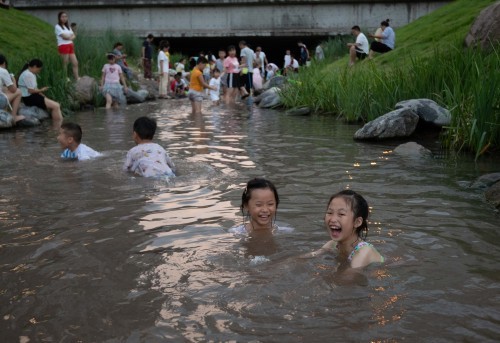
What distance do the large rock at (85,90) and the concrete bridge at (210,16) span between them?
610 inches

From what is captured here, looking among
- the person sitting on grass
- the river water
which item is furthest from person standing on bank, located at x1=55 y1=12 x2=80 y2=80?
the river water

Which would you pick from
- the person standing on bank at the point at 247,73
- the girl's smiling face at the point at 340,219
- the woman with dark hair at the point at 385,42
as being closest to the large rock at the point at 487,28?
the woman with dark hair at the point at 385,42

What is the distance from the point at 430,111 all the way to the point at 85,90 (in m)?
11.5

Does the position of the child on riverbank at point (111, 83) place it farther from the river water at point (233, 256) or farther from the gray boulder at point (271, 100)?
the river water at point (233, 256)

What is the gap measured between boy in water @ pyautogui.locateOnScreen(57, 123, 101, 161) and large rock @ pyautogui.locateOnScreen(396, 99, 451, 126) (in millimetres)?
5336

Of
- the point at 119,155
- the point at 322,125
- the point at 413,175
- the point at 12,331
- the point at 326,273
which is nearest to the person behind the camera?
the point at 12,331

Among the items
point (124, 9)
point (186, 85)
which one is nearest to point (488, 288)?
point (186, 85)

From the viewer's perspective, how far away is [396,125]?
1127 centimetres

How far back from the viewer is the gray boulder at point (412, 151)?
977 cm

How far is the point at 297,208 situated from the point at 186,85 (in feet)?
77.6

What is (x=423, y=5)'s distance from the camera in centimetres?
3347

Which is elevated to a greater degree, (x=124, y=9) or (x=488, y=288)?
(x=124, y=9)

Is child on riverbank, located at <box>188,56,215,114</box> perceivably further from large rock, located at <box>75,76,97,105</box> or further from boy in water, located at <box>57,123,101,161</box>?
boy in water, located at <box>57,123,101,161</box>

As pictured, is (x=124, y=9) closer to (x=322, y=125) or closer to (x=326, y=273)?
(x=322, y=125)
